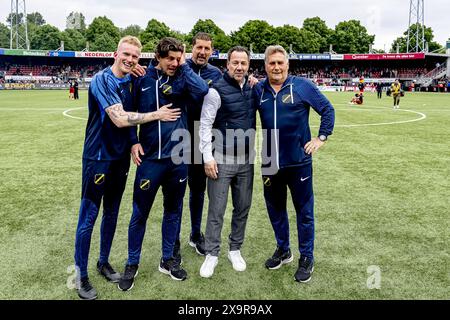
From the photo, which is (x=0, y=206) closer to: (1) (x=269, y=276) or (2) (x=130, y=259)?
(2) (x=130, y=259)

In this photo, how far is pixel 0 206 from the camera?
20.0 ft

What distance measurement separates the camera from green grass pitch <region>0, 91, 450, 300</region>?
12.3 feet

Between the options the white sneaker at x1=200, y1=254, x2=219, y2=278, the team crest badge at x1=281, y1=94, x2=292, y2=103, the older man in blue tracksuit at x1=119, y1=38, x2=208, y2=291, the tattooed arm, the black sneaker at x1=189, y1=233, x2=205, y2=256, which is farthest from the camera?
the black sneaker at x1=189, y1=233, x2=205, y2=256

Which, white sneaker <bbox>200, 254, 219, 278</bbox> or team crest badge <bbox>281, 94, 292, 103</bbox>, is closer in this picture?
team crest badge <bbox>281, 94, 292, 103</bbox>

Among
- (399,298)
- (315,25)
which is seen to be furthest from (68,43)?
(399,298)

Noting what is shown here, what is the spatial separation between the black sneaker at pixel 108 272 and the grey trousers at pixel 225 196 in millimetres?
1010

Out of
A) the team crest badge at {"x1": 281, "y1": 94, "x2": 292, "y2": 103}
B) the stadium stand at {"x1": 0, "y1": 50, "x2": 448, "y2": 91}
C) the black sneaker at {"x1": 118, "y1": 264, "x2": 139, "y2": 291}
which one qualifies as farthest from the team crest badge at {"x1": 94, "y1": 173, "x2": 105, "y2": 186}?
the stadium stand at {"x1": 0, "y1": 50, "x2": 448, "y2": 91}

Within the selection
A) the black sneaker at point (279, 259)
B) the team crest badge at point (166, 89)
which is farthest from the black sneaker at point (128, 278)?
the team crest badge at point (166, 89)

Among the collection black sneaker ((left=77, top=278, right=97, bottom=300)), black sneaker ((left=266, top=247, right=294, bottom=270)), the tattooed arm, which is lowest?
black sneaker ((left=77, top=278, right=97, bottom=300))

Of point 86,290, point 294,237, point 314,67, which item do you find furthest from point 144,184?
point 314,67

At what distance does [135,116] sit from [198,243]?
1981mm

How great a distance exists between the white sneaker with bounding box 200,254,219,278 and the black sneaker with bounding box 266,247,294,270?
1.98 feet

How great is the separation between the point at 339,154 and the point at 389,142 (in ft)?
8.60

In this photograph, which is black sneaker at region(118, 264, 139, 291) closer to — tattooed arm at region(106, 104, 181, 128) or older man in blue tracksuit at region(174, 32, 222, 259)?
older man in blue tracksuit at region(174, 32, 222, 259)
